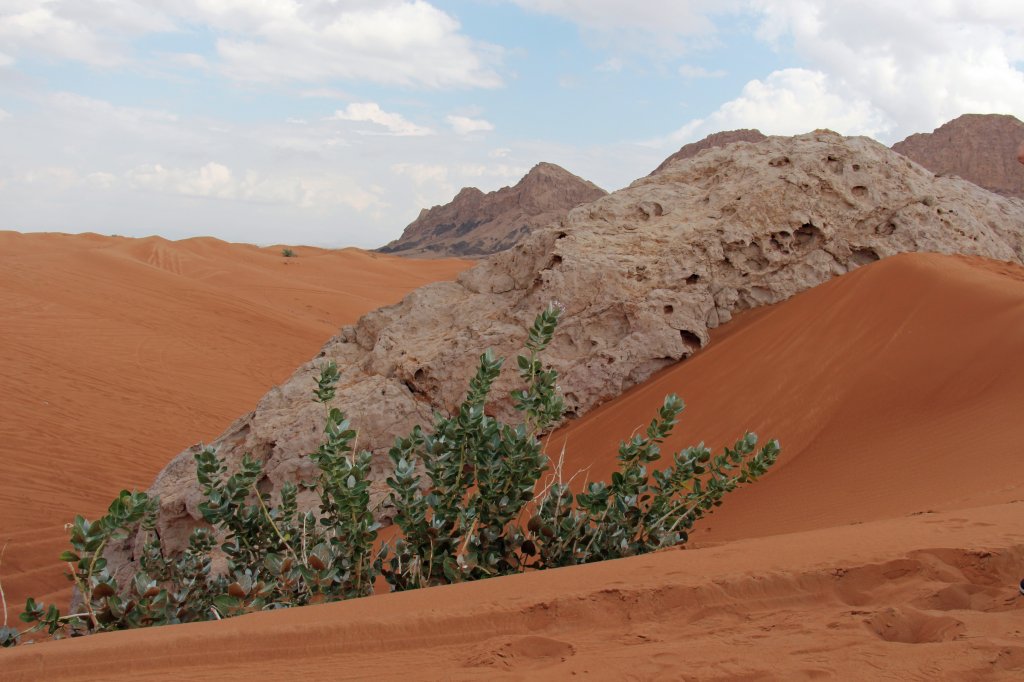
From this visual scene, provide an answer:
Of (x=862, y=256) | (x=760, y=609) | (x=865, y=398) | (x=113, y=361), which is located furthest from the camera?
(x=113, y=361)

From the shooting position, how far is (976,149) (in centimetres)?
3859

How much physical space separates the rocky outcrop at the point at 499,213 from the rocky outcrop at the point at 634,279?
3700cm

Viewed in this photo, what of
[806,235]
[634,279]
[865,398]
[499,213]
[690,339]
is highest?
[499,213]

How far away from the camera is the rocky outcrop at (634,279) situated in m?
6.34

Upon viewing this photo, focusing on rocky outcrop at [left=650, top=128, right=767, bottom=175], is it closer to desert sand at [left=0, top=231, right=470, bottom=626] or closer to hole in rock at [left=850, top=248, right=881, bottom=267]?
desert sand at [left=0, top=231, right=470, bottom=626]

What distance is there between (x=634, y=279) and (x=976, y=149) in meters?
39.4

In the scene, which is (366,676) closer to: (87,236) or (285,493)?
(285,493)

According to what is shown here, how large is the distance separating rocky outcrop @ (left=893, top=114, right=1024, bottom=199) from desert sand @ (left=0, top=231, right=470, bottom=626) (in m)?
28.0

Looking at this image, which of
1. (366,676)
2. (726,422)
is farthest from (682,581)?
(726,422)

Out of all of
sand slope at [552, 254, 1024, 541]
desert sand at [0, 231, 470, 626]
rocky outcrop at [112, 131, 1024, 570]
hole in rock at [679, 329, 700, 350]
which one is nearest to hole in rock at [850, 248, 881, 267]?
rocky outcrop at [112, 131, 1024, 570]

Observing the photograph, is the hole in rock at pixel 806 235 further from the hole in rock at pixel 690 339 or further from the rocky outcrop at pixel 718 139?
the rocky outcrop at pixel 718 139

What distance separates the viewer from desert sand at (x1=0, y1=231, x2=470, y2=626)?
8555 mm

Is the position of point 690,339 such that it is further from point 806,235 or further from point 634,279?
point 806,235

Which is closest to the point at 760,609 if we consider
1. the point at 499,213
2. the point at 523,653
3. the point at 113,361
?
the point at 523,653
